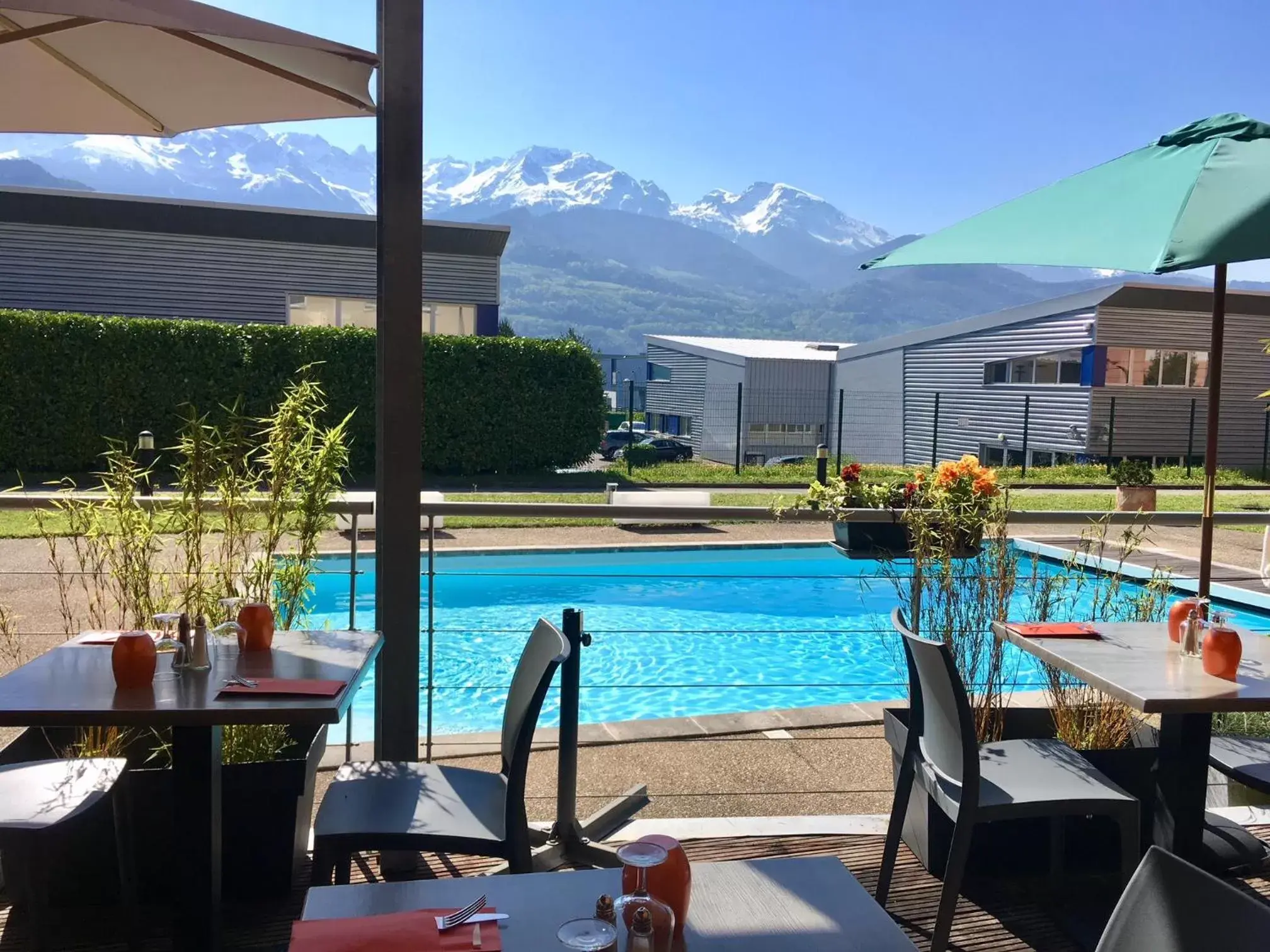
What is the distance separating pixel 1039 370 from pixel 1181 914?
21.7 meters

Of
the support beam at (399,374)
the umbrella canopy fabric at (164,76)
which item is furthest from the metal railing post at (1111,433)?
the umbrella canopy fabric at (164,76)

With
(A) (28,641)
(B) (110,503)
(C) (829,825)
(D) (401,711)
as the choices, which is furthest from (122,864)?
(A) (28,641)

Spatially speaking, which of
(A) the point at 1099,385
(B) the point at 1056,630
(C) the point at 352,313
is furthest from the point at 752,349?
(B) the point at 1056,630

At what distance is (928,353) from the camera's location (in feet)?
81.7

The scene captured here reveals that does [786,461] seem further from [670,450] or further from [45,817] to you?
[45,817]

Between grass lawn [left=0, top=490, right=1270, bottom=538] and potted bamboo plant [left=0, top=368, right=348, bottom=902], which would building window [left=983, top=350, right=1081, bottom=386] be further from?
potted bamboo plant [left=0, top=368, right=348, bottom=902]

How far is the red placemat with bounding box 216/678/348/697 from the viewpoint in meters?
2.02

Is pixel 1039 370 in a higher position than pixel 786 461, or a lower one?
higher

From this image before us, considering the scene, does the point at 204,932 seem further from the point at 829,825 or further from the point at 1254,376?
the point at 1254,376

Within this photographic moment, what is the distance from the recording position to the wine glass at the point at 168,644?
2184 millimetres

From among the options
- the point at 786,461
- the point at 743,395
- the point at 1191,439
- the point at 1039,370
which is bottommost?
the point at 786,461

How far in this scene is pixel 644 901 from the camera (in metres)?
1.10

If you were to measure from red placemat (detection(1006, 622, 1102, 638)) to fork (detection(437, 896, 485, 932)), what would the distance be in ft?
6.19

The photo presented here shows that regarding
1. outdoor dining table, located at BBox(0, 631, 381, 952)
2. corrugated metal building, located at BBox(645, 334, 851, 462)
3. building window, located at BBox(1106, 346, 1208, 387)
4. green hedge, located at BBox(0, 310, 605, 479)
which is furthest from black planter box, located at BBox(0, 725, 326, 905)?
building window, located at BBox(1106, 346, 1208, 387)
